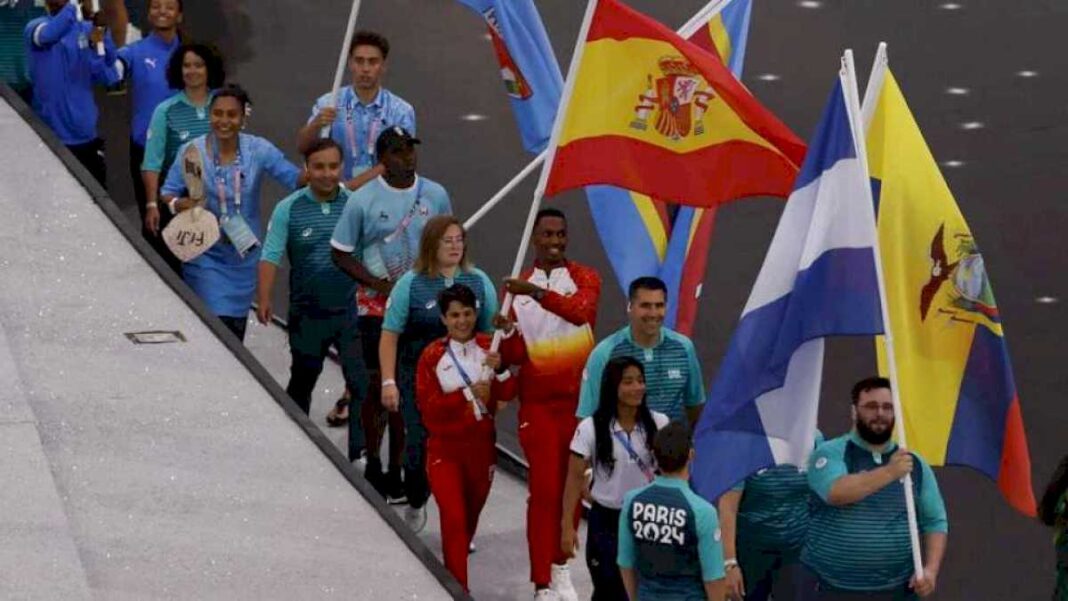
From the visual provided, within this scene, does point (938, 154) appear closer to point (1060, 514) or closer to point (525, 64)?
point (525, 64)

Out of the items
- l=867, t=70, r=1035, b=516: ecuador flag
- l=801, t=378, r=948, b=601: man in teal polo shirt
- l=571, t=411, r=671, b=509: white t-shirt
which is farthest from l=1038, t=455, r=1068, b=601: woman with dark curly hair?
l=571, t=411, r=671, b=509: white t-shirt

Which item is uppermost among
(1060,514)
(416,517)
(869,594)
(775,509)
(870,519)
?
(1060,514)

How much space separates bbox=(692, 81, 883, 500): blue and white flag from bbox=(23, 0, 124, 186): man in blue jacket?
4548mm

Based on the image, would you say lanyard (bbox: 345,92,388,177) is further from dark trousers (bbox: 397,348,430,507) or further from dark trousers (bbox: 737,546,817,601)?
dark trousers (bbox: 737,546,817,601)

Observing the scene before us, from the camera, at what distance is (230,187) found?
1057cm

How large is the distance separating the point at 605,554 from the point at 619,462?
0.34 meters

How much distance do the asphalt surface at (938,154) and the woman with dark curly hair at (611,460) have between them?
290 centimetres

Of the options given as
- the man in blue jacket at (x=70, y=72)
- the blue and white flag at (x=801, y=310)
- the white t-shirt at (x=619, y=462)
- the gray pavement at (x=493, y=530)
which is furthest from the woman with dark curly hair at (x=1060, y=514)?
the man in blue jacket at (x=70, y=72)

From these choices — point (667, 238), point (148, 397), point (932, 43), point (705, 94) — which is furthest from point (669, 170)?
point (932, 43)

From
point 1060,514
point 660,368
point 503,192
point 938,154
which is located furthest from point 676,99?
point 938,154

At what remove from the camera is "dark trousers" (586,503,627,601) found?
29.3 ft

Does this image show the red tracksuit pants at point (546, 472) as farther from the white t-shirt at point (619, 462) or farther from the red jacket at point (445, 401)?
the white t-shirt at point (619, 462)

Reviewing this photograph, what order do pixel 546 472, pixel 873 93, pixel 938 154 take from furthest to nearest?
pixel 938 154
pixel 546 472
pixel 873 93

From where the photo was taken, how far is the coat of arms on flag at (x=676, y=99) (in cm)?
893
